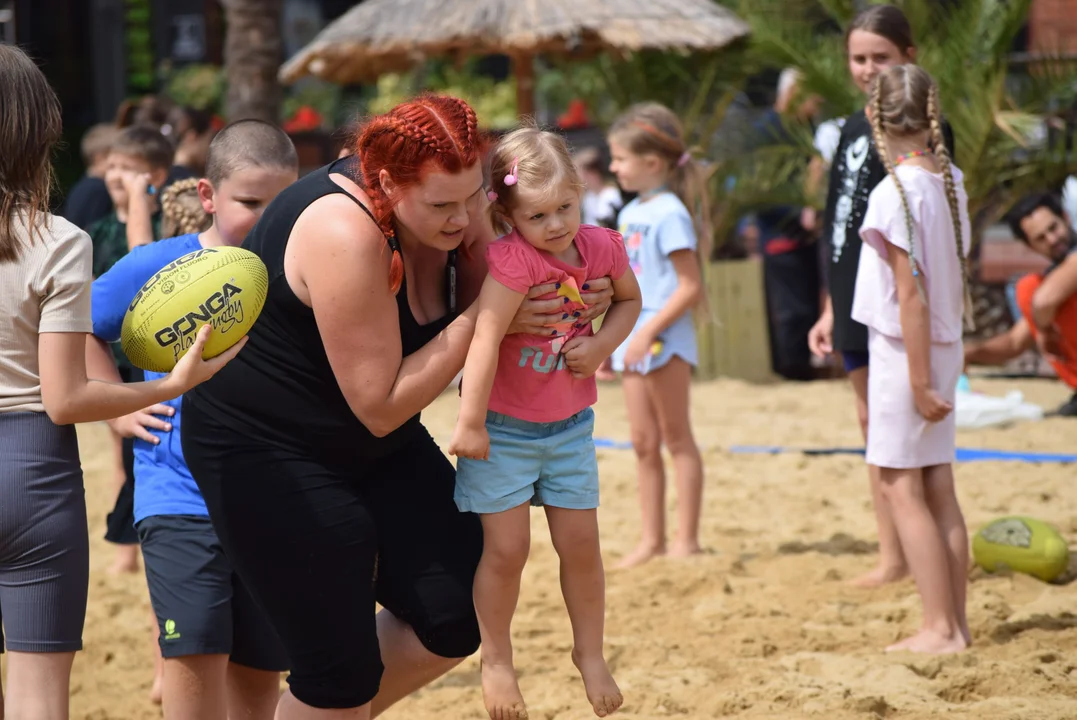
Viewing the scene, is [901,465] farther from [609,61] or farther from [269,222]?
[609,61]

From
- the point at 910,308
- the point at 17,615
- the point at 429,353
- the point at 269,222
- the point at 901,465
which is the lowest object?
the point at 901,465

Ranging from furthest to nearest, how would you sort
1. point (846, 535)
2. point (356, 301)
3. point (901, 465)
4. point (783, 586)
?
point (846, 535)
point (783, 586)
point (901, 465)
point (356, 301)

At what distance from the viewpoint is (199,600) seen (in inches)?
129

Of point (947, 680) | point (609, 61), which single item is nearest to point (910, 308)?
point (947, 680)

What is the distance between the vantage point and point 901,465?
432cm

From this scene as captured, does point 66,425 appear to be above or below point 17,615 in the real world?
above

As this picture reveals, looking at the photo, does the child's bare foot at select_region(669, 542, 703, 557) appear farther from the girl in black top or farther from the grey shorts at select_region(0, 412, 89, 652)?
the grey shorts at select_region(0, 412, 89, 652)

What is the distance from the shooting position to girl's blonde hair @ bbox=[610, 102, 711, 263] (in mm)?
5668

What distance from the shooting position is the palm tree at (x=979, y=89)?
955cm

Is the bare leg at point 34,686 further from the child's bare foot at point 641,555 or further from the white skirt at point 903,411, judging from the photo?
the child's bare foot at point 641,555

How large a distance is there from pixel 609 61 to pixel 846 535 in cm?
752

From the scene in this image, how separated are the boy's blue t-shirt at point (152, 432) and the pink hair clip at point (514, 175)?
1024 mm

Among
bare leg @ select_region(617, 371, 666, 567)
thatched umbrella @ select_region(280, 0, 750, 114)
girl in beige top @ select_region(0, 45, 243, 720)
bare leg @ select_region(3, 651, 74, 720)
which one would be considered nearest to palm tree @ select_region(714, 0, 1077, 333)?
thatched umbrella @ select_region(280, 0, 750, 114)

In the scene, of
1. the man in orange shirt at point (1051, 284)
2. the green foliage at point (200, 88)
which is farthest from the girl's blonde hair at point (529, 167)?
the green foliage at point (200, 88)
